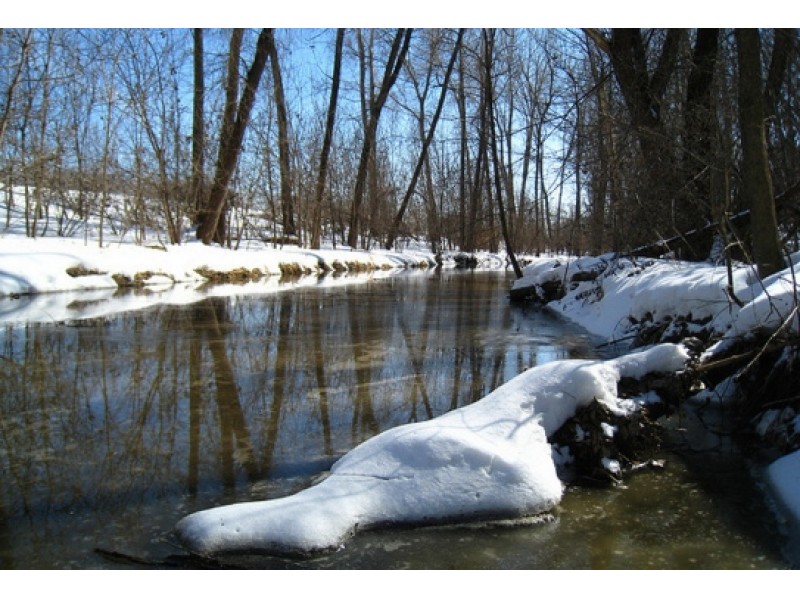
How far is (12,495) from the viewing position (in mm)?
Result: 2568

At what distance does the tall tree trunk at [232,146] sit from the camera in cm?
1575

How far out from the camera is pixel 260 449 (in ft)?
10.6

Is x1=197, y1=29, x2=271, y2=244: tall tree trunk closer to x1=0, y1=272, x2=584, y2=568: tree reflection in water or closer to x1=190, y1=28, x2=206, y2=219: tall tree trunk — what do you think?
x1=190, y1=28, x2=206, y2=219: tall tree trunk

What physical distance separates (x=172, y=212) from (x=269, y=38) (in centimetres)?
522

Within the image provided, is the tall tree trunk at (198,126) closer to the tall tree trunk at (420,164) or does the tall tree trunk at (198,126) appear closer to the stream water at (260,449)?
the tall tree trunk at (420,164)

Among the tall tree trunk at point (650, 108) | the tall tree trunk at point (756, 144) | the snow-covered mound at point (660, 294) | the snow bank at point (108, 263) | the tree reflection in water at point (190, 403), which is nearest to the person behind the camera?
the tree reflection in water at point (190, 403)

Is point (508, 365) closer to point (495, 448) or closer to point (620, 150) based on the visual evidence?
point (495, 448)

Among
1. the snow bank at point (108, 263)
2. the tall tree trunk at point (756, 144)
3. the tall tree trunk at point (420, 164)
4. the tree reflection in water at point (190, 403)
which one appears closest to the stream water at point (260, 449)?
the tree reflection in water at point (190, 403)

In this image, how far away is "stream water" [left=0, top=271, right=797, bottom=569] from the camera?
7.25 ft

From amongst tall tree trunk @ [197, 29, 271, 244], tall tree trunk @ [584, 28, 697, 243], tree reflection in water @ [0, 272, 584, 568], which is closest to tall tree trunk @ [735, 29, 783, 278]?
tree reflection in water @ [0, 272, 584, 568]

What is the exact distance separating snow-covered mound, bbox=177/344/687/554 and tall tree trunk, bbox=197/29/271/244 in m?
14.3

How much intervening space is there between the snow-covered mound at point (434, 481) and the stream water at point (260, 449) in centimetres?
8

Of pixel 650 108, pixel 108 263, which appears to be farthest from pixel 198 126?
pixel 650 108

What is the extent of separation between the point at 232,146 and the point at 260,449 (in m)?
14.1
